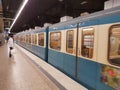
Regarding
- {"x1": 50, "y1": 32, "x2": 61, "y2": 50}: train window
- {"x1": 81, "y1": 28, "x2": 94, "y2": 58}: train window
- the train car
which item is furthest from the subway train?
the train car

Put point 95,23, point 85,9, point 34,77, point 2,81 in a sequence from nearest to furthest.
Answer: point 95,23 < point 2,81 < point 34,77 < point 85,9

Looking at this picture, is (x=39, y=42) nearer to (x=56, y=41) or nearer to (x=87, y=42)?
(x=56, y=41)

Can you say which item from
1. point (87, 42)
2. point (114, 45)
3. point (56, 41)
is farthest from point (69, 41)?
point (114, 45)

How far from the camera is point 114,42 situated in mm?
3789

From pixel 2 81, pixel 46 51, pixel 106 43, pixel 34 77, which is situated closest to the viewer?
pixel 106 43

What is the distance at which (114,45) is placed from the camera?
379 centimetres

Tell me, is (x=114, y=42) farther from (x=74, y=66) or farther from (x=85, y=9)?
(x=85, y=9)

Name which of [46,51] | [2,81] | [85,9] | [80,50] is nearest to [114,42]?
[80,50]

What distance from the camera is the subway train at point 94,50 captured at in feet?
12.4

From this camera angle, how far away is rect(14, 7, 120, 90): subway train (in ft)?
12.4

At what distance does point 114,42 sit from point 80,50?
1643mm

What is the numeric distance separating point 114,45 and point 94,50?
0.77m

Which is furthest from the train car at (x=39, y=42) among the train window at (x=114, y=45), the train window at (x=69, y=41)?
the train window at (x=114, y=45)

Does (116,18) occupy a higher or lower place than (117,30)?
higher
